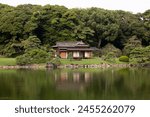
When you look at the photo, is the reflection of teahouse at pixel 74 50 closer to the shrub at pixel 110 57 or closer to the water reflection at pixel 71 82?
the shrub at pixel 110 57

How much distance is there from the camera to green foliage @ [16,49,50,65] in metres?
36.2

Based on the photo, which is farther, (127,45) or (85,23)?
(85,23)

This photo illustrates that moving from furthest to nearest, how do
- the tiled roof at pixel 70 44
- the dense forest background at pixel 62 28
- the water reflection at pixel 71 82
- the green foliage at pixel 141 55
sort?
the dense forest background at pixel 62 28, the tiled roof at pixel 70 44, the green foliage at pixel 141 55, the water reflection at pixel 71 82

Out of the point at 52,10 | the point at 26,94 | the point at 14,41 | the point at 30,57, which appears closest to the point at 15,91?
the point at 26,94

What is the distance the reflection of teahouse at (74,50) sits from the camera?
139ft

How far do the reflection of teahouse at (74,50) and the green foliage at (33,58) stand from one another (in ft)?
16.9

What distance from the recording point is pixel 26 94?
1591cm

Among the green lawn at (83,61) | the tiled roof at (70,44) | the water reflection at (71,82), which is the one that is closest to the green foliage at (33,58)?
the green lawn at (83,61)

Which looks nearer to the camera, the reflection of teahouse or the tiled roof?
the reflection of teahouse

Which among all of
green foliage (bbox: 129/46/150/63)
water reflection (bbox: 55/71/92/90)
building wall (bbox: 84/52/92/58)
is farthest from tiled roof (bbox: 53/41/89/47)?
water reflection (bbox: 55/71/92/90)

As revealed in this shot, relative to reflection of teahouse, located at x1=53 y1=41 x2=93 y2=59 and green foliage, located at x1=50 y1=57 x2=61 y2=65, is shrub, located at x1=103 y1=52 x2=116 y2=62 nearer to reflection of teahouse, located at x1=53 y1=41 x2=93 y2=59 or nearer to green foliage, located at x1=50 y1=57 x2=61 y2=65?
reflection of teahouse, located at x1=53 y1=41 x2=93 y2=59

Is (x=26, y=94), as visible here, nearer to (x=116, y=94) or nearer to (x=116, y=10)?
(x=116, y=94)

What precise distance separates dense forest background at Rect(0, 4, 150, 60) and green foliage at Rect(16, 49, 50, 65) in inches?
90.1

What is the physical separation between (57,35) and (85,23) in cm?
453
